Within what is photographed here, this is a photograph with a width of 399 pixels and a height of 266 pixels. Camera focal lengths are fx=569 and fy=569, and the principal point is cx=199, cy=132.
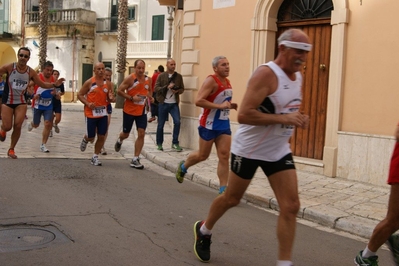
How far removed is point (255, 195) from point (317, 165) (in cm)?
257

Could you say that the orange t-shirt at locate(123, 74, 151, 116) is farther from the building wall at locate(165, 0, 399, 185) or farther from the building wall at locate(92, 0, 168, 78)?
the building wall at locate(92, 0, 168, 78)

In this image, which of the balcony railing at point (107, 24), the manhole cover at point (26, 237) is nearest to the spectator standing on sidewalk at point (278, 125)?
the manhole cover at point (26, 237)

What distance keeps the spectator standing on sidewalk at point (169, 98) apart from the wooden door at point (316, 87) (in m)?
3.08

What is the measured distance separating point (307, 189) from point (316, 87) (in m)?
2.66

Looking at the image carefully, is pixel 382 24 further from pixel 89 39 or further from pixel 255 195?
pixel 89 39

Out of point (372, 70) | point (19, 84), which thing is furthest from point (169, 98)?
point (372, 70)

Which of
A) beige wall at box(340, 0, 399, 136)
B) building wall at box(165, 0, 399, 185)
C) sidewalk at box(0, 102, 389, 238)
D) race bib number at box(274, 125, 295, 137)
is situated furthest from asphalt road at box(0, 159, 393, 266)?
beige wall at box(340, 0, 399, 136)

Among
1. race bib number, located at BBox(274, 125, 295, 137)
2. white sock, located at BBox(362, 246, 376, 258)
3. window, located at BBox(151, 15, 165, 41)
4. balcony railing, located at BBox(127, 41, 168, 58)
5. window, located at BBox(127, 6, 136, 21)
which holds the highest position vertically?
window, located at BBox(127, 6, 136, 21)

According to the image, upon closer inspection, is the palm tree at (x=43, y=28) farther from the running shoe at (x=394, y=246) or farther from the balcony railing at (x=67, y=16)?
the running shoe at (x=394, y=246)

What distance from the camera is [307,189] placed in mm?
8484

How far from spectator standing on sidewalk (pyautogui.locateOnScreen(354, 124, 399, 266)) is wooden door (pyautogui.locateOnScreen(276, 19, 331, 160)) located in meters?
5.83

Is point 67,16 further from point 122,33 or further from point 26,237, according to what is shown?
point 26,237

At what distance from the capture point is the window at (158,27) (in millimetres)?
40094

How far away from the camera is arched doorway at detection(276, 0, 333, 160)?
10312mm
